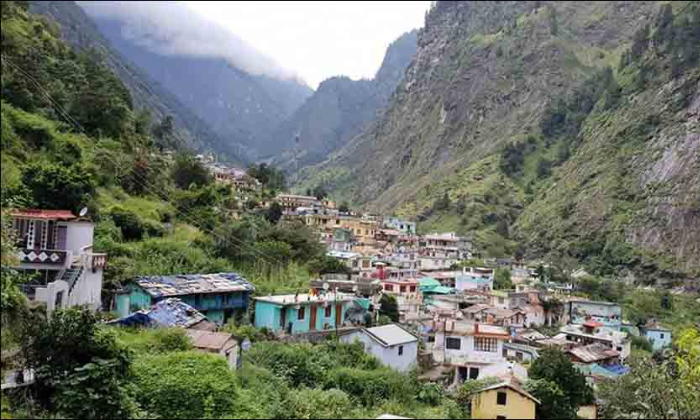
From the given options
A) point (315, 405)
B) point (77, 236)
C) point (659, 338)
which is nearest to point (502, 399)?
point (315, 405)

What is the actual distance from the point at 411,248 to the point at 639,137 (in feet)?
130

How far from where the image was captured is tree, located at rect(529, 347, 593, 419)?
73.6 feet

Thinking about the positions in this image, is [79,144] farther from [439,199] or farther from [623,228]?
[439,199]

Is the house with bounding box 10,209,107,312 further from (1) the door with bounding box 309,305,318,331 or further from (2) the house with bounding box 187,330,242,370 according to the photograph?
(1) the door with bounding box 309,305,318,331

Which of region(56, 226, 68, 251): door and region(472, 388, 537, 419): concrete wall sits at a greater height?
region(56, 226, 68, 251): door

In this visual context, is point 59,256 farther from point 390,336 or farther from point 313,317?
point 390,336

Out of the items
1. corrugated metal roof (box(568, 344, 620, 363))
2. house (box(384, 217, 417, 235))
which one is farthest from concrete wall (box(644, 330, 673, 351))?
house (box(384, 217, 417, 235))

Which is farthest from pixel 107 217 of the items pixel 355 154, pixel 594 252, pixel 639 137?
pixel 355 154

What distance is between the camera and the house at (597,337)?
147 feet

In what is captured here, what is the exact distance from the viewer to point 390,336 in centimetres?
2923

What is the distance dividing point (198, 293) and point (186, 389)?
33.9ft

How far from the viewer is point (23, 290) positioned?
68.5 feet

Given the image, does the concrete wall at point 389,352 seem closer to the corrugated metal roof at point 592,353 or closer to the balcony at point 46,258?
the balcony at point 46,258

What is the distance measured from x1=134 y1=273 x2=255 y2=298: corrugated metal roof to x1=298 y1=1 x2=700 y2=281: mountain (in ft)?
174
